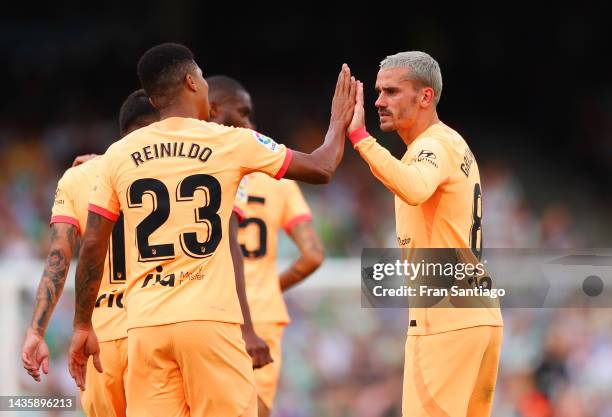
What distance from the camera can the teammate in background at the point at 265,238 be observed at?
821 cm

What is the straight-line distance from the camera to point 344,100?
20.2ft

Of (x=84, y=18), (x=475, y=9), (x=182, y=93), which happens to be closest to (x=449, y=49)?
(x=475, y=9)

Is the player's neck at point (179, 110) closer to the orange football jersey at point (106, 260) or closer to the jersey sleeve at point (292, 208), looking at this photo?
the orange football jersey at point (106, 260)

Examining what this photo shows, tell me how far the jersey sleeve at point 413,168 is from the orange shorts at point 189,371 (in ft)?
3.64

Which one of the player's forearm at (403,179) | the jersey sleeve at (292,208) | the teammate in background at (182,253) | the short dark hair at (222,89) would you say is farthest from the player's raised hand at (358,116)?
the jersey sleeve at (292,208)

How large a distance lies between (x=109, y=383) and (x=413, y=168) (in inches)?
85.2

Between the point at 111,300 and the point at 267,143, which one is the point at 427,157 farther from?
the point at 111,300

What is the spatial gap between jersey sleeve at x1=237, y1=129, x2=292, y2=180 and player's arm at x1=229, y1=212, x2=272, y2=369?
0.86 meters

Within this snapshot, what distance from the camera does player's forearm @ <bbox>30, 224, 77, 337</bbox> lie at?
641 cm

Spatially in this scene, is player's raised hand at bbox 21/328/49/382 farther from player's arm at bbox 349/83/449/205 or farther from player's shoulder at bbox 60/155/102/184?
player's arm at bbox 349/83/449/205

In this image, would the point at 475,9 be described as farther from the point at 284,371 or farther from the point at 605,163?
the point at 284,371

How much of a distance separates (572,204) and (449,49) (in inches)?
147

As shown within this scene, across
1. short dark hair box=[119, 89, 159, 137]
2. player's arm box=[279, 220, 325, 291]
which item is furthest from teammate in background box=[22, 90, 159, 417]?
player's arm box=[279, 220, 325, 291]

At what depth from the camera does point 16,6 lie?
61.5 feet
